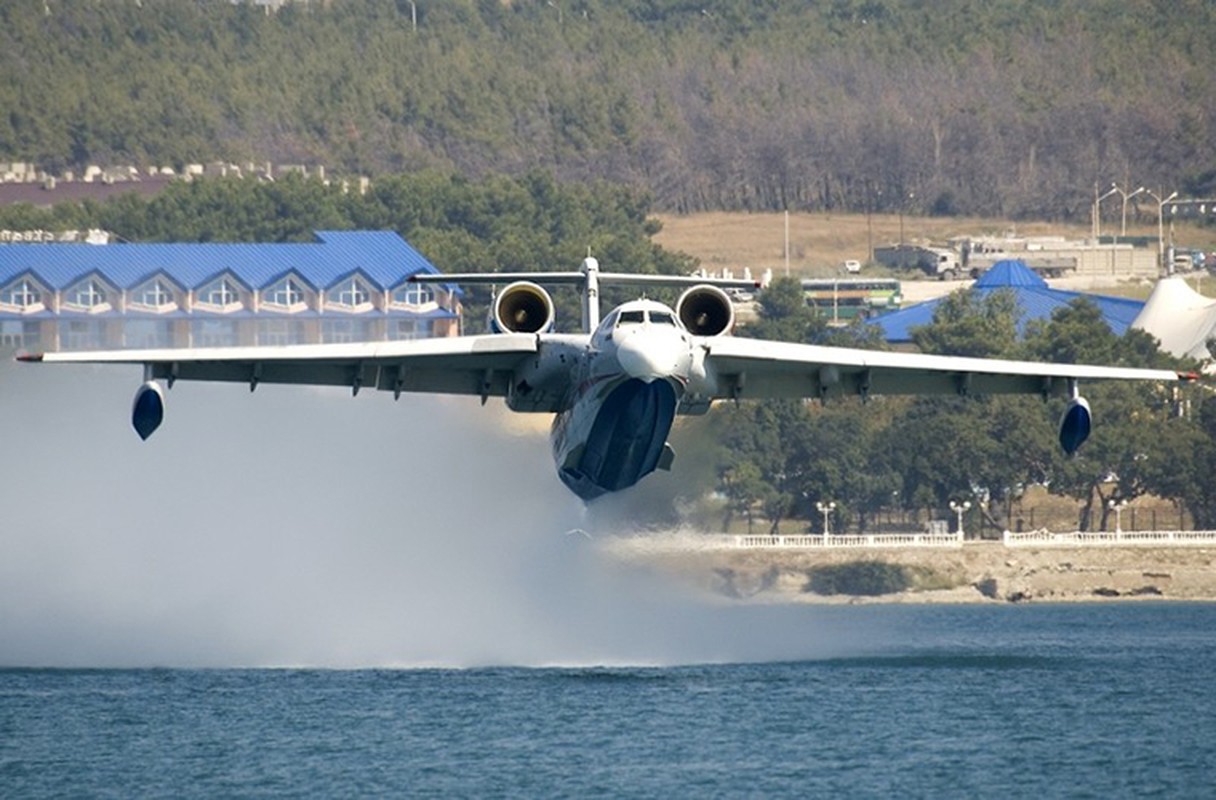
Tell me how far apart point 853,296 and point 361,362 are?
7166 centimetres

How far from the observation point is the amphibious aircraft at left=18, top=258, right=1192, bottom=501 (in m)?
36.8

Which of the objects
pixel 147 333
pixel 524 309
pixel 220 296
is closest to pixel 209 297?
pixel 220 296

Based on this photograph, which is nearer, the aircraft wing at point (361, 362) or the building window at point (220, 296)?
the aircraft wing at point (361, 362)

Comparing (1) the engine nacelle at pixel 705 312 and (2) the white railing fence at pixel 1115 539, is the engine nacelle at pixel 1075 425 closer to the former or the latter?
(1) the engine nacelle at pixel 705 312

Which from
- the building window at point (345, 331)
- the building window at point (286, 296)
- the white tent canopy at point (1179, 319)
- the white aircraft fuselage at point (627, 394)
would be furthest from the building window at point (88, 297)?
the white aircraft fuselage at point (627, 394)

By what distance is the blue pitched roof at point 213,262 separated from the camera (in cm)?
8525

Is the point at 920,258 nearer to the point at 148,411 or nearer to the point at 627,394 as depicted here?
the point at 627,394

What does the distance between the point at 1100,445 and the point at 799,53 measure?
45.0m

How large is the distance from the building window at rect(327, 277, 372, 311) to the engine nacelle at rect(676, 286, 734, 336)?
5041 cm

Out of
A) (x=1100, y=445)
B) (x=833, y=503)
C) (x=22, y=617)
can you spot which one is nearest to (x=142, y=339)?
(x=833, y=503)

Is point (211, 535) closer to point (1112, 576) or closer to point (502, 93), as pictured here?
point (1112, 576)

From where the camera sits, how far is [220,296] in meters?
87.1

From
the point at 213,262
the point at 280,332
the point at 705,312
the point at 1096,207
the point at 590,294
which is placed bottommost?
the point at 705,312

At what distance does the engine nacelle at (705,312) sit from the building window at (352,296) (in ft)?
165
